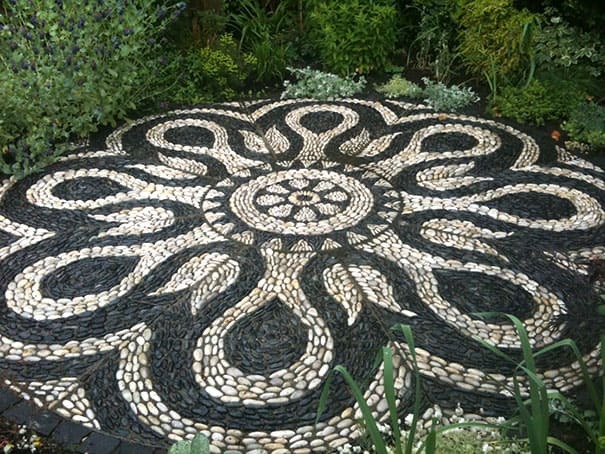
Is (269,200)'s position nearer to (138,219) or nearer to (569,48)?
(138,219)

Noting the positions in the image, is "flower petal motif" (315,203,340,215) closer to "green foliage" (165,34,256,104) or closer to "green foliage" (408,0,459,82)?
"green foliage" (165,34,256,104)

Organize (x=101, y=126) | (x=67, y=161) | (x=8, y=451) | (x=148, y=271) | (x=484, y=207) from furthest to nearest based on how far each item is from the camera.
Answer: (x=101, y=126), (x=67, y=161), (x=484, y=207), (x=148, y=271), (x=8, y=451)

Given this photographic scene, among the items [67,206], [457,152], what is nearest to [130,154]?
[67,206]

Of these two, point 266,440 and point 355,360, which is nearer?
point 266,440

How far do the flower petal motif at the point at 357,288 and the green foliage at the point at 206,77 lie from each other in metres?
2.76

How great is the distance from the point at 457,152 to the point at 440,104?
0.85 metres

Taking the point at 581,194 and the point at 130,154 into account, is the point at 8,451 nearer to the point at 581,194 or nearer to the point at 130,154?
the point at 130,154

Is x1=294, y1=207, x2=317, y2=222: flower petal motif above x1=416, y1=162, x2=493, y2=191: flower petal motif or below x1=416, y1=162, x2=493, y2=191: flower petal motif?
below

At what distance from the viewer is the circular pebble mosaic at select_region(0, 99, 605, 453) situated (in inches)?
117

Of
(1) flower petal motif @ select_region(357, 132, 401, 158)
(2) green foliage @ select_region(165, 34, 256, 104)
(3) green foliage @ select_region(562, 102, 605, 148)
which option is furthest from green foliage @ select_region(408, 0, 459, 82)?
(2) green foliage @ select_region(165, 34, 256, 104)

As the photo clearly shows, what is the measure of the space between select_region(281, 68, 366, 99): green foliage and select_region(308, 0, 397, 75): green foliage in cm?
20

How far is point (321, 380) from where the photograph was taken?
3.03m

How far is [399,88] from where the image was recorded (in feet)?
19.6

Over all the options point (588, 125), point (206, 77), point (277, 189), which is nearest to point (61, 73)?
point (206, 77)
